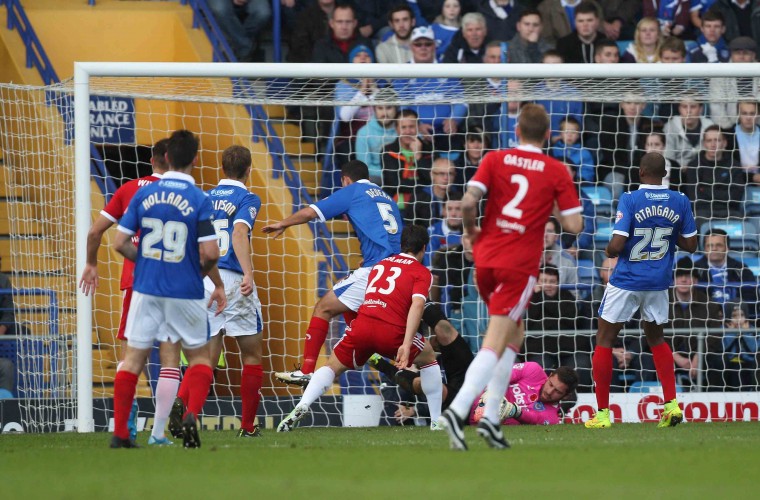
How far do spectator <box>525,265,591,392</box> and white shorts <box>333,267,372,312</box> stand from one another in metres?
2.76

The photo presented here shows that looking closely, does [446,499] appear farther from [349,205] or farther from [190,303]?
[349,205]

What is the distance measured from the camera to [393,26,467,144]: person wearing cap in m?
12.5

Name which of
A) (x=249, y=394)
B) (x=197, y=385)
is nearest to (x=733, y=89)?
(x=249, y=394)

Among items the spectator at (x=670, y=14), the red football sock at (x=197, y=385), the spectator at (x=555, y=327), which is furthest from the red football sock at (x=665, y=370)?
the spectator at (x=670, y=14)

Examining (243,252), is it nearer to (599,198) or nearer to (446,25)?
(599,198)

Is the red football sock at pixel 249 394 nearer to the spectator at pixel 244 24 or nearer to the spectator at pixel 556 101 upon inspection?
the spectator at pixel 556 101

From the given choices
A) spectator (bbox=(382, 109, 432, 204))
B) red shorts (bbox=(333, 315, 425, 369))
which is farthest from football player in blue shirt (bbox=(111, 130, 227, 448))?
spectator (bbox=(382, 109, 432, 204))

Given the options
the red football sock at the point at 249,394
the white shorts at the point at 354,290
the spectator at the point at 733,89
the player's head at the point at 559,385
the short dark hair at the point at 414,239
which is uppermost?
the spectator at the point at 733,89

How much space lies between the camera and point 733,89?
42.2 ft

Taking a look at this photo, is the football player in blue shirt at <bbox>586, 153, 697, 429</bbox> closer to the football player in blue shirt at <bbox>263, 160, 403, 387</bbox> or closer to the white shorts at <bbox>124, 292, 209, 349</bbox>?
the football player in blue shirt at <bbox>263, 160, 403, 387</bbox>

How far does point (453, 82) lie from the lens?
1257 centimetres

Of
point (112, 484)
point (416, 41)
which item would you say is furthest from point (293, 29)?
point (112, 484)

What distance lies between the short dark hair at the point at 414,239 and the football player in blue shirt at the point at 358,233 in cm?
45

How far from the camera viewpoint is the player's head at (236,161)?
950cm
